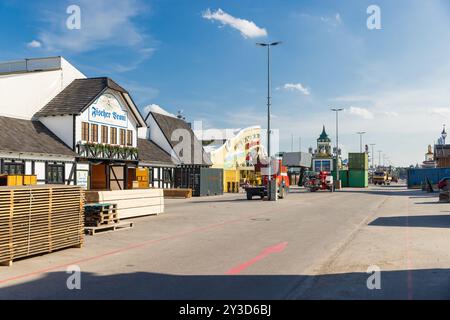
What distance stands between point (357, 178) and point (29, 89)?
2144 inches

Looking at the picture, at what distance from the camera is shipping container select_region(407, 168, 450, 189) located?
197 feet

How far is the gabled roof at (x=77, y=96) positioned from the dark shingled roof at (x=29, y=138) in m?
1.42

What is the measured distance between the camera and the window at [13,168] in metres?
24.9

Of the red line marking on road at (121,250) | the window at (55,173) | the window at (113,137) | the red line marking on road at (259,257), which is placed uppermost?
the window at (113,137)

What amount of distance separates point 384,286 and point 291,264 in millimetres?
2458

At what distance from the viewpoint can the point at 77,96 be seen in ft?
109

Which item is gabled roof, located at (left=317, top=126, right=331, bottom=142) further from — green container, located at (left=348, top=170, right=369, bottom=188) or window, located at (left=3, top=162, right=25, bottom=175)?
window, located at (left=3, top=162, right=25, bottom=175)

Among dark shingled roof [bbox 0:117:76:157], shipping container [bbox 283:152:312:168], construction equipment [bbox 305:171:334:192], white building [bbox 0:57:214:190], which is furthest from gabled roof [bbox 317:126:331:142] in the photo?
dark shingled roof [bbox 0:117:76:157]

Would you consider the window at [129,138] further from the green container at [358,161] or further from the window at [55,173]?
the green container at [358,161]

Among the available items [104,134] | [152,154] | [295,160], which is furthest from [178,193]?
[295,160]

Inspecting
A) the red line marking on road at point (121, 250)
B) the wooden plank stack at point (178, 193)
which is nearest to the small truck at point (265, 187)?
the wooden plank stack at point (178, 193)

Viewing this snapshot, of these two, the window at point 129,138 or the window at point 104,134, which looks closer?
the window at point 104,134

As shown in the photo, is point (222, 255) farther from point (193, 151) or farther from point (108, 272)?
point (193, 151)

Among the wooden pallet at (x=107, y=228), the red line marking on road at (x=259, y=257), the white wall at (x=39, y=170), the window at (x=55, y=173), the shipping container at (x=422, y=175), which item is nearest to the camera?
the red line marking on road at (x=259, y=257)
